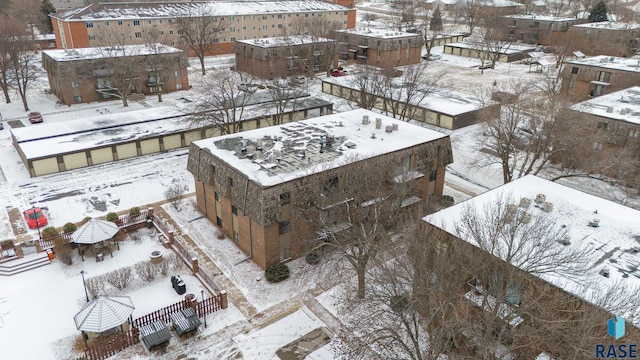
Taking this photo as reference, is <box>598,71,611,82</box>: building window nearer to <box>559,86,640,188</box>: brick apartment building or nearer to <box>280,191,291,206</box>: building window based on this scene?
<box>559,86,640,188</box>: brick apartment building

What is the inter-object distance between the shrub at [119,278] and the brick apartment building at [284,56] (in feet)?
172

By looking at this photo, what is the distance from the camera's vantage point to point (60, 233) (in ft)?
109

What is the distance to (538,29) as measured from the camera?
112500mm

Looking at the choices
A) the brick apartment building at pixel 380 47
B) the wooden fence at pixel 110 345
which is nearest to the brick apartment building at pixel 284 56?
the brick apartment building at pixel 380 47

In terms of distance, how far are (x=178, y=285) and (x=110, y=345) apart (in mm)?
5290

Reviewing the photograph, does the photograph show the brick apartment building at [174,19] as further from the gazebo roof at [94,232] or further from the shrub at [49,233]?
the gazebo roof at [94,232]

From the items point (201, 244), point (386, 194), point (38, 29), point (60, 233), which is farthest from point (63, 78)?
point (38, 29)

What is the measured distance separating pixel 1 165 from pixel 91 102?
23529 mm

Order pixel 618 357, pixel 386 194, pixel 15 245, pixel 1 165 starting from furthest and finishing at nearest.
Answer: pixel 1 165 → pixel 15 245 → pixel 386 194 → pixel 618 357

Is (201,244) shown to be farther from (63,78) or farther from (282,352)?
(63,78)

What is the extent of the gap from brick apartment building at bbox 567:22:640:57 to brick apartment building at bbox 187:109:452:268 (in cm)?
6883

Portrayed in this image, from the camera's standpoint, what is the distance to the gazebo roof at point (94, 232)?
30.3m

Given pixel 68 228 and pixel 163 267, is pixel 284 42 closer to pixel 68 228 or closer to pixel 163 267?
pixel 68 228


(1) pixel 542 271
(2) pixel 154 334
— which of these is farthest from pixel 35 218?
(1) pixel 542 271
